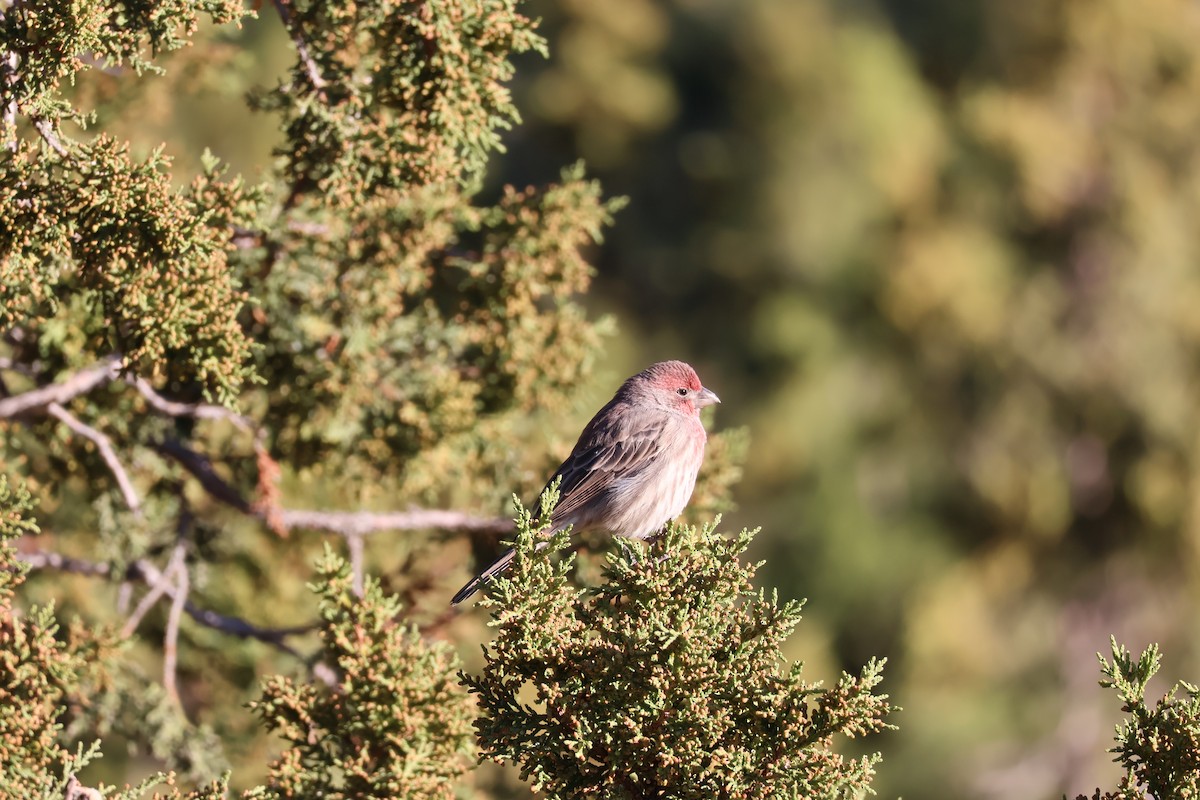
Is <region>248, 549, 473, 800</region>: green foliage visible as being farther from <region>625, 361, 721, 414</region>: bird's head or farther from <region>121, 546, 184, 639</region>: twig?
<region>625, 361, 721, 414</region>: bird's head

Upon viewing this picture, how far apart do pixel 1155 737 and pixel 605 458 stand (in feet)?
9.07

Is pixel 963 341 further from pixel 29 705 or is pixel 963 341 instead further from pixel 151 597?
pixel 29 705

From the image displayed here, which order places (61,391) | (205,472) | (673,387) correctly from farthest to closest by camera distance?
(673,387) → (205,472) → (61,391)

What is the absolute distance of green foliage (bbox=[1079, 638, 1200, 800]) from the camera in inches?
142

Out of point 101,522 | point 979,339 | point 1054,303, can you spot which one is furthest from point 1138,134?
point 101,522

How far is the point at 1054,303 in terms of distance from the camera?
18.1 metres

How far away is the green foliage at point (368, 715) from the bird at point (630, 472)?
1.72 m

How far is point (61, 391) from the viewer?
5195mm

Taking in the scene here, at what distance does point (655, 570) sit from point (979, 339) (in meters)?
14.9

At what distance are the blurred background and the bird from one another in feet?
35.3

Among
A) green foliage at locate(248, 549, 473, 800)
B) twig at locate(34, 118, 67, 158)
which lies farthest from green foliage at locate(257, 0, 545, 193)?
green foliage at locate(248, 549, 473, 800)

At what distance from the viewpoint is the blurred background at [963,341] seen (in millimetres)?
17438

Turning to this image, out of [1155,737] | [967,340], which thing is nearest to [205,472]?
[1155,737]

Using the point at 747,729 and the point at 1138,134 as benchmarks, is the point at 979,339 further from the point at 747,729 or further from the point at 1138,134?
the point at 747,729
